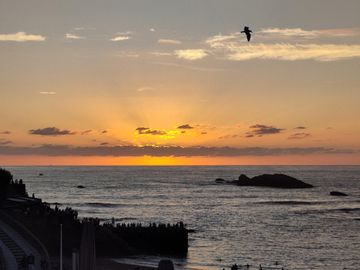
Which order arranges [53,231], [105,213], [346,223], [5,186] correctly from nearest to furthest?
[53,231] → [5,186] → [346,223] → [105,213]

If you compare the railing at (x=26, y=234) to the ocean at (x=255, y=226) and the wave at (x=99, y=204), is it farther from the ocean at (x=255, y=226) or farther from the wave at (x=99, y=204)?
the wave at (x=99, y=204)

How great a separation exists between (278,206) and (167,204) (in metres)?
25.7

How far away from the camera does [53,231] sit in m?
45.7

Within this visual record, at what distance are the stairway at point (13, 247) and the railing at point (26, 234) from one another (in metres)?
1.31

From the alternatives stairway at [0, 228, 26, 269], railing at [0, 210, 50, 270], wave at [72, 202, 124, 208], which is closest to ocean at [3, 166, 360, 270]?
wave at [72, 202, 124, 208]

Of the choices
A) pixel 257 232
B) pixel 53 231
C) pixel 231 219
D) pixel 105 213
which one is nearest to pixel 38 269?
pixel 53 231

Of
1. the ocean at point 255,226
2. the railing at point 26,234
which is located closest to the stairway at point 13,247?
the railing at point 26,234

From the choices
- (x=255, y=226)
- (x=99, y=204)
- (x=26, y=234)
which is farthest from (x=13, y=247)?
(x=99, y=204)

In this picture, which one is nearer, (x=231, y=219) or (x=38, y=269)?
(x=38, y=269)

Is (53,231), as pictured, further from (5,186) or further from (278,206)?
(278,206)

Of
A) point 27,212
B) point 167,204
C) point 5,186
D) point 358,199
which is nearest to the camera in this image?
point 27,212

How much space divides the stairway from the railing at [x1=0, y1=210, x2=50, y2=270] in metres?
1.31

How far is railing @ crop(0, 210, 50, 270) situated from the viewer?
38.5 metres

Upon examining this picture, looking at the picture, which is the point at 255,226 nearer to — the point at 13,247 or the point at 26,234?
the point at 26,234
